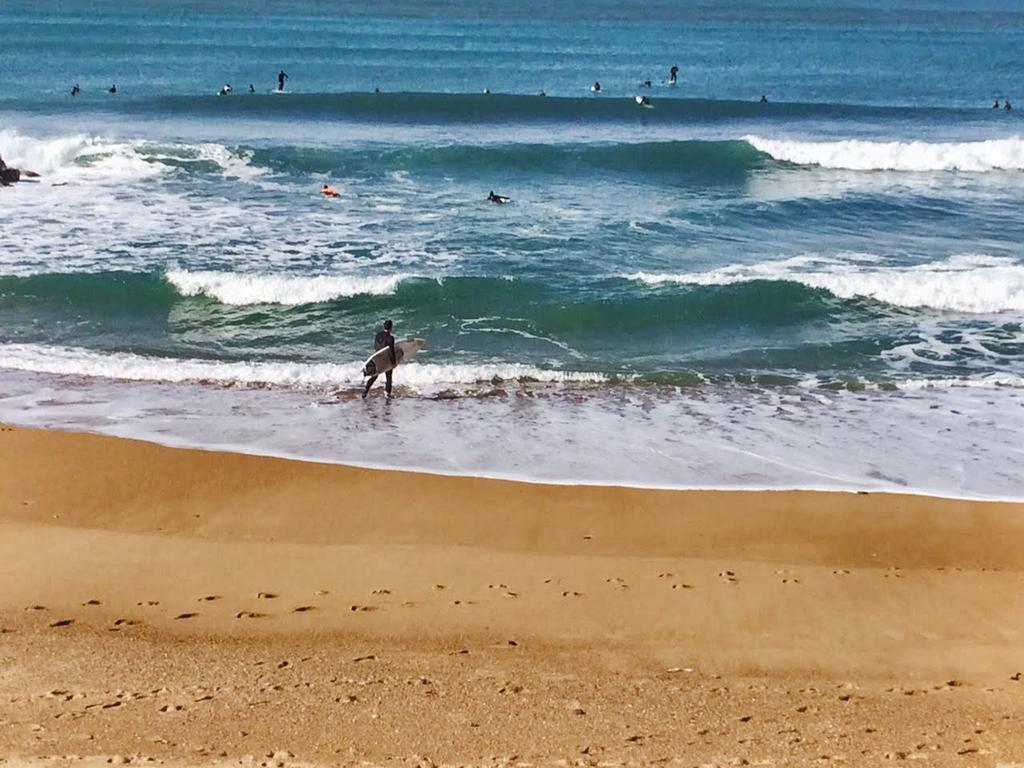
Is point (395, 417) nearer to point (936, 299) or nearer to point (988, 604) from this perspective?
point (988, 604)

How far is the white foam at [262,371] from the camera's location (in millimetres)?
14859

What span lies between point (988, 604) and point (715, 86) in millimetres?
43209

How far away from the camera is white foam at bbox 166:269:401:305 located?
60.1 ft

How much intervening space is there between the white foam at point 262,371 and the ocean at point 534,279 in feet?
0.18

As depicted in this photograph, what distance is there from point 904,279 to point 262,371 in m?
10.5

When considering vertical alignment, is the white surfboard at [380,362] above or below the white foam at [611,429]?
above

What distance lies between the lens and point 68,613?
8.63 m

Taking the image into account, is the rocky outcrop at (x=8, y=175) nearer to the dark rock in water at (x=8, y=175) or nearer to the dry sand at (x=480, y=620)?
the dark rock in water at (x=8, y=175)

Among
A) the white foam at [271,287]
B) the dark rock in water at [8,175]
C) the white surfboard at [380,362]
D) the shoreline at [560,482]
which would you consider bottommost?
the shoreline at [560,482]

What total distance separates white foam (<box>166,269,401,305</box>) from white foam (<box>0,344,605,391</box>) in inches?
112

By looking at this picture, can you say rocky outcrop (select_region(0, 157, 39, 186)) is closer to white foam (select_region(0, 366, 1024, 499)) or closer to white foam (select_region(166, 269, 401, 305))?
white foam (select_region(166, 269, 401, 305))

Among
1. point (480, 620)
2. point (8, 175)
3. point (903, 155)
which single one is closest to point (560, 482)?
point (480, 620)

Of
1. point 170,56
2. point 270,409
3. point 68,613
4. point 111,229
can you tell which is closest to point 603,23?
point 170,56

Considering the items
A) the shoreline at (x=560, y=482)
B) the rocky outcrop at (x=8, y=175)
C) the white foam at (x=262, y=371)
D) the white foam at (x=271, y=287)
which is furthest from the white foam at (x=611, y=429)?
the rocky outcrop at (x=8, y=175)
